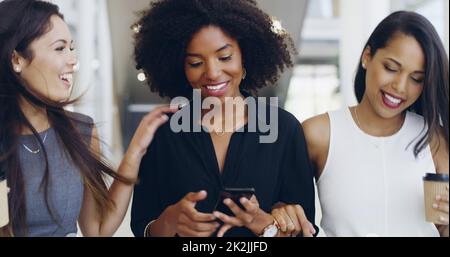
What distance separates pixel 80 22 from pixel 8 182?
0.55 m

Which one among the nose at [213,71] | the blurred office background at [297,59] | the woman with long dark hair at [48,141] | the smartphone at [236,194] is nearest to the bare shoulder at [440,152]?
the blurred office background at [297,59]

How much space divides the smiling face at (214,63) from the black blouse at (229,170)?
0.48ft

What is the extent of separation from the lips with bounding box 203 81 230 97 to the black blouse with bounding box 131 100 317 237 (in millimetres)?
132

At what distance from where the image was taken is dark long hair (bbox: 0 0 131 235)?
5.37ft

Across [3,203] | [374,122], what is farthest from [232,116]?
[3,203]

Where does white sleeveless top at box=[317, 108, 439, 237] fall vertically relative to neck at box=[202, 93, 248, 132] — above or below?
below

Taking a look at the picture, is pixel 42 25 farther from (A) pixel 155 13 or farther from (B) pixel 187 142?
(B) pixel 187 142

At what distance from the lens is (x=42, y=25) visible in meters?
1.65

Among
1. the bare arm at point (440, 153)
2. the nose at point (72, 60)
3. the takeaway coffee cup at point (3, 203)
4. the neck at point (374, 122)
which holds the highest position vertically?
the nose at point (72, 60)

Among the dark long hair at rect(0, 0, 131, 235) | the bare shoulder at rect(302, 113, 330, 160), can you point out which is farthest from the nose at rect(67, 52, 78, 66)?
the bare shoulder at rect(302, 113, 330, 160)

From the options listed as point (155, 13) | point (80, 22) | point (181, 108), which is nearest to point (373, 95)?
point (181, 108)

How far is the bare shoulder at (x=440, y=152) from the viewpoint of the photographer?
1692mm

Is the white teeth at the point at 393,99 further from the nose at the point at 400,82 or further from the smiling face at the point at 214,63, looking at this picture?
the smiling face at the point at 214,63

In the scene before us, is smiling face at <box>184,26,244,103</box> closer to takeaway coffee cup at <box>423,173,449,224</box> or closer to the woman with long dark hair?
the woman with long dark hair
